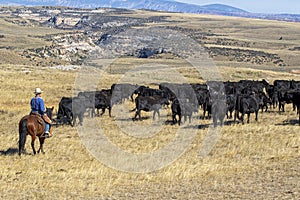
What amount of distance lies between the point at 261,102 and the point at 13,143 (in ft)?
44.9

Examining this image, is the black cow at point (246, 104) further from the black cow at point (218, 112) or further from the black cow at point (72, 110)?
the black cow at point (72, 110)

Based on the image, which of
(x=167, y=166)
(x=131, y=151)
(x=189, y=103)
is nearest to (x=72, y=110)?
(x=189, y=103)

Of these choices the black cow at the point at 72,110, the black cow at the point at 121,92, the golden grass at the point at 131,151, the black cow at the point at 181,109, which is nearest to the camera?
the golden grass at the point at 131,151

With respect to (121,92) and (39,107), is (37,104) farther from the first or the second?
(121,92)

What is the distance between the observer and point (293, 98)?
86.9 ft

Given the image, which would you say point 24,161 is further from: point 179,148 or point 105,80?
point 105,80

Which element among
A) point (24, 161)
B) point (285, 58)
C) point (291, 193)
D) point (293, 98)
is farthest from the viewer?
point (285, 58)

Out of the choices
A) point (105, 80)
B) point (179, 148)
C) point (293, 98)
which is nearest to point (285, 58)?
point (105, 80)

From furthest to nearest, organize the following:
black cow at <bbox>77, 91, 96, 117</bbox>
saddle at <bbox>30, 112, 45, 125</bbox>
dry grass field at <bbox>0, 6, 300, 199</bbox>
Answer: black cow at <bbox>77, 91, 96, 117</bbox> < saddle at <bbox>30, 112, 45, 125</bbox> < dry grass field at <bbox>0, 6, 300, 199</bbox>

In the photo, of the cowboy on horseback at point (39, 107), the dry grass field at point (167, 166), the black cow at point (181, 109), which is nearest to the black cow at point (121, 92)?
the dry grass field at point (167, 166)

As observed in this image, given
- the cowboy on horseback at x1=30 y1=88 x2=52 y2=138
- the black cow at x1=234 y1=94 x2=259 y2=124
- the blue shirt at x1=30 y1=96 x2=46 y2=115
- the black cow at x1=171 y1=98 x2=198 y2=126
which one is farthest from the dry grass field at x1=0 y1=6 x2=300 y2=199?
the blue shirt at x1=30 y1=96 x2=46 y2=115

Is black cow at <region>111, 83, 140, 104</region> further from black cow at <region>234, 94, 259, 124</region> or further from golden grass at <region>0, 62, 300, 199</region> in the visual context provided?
black cow at <region>234, 94, 259, 124</region>

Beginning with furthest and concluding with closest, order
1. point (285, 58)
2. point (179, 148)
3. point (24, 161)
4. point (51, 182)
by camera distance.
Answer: point (285, 58) < point (179, 148) < point (24, 161) < point (51, 182)

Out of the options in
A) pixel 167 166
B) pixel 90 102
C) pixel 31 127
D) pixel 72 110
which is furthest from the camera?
pixel 90 102
